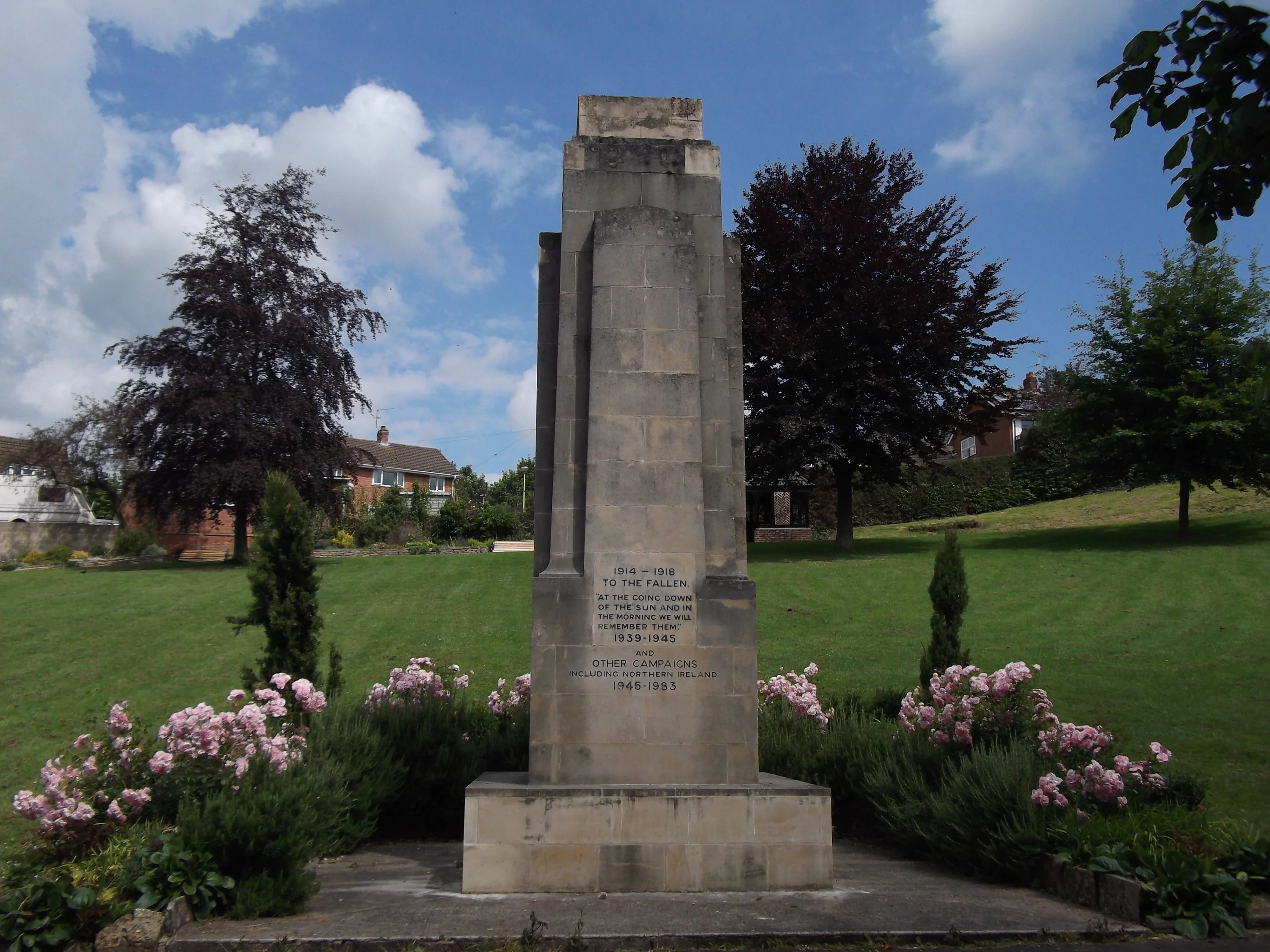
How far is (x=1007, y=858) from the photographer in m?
7.54

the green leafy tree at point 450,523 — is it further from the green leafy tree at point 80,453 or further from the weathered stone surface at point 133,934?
the weathered stone surface at point 133,934

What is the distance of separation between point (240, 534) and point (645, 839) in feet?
100

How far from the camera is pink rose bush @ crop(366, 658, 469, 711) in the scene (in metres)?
10.9

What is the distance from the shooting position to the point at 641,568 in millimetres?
7906

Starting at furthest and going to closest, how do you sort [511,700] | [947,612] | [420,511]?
[420,511] → [947,612] → [511,700]

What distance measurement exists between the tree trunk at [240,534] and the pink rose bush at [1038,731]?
28596 mm

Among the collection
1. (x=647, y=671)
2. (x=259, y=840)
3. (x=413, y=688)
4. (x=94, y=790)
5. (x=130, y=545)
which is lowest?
(x=259, y=840)

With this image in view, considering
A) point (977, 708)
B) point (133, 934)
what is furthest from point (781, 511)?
point (133, 934)

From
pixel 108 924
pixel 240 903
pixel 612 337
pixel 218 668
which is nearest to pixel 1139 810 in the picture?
pixel 612 337

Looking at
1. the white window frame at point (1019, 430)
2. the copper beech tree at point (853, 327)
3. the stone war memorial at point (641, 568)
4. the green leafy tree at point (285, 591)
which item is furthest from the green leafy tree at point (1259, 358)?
the white window frame at point (1019, 430)

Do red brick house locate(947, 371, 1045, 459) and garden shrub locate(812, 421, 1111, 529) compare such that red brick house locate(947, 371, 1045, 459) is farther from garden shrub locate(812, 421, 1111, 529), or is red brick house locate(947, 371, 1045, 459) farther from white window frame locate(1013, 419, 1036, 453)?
garden shrub locate(812, 421, 1111, 529)

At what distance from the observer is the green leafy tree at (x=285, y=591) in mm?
11039

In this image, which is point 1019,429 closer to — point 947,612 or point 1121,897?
point 947,612

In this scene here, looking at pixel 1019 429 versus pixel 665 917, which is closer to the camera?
pixel 665 917
